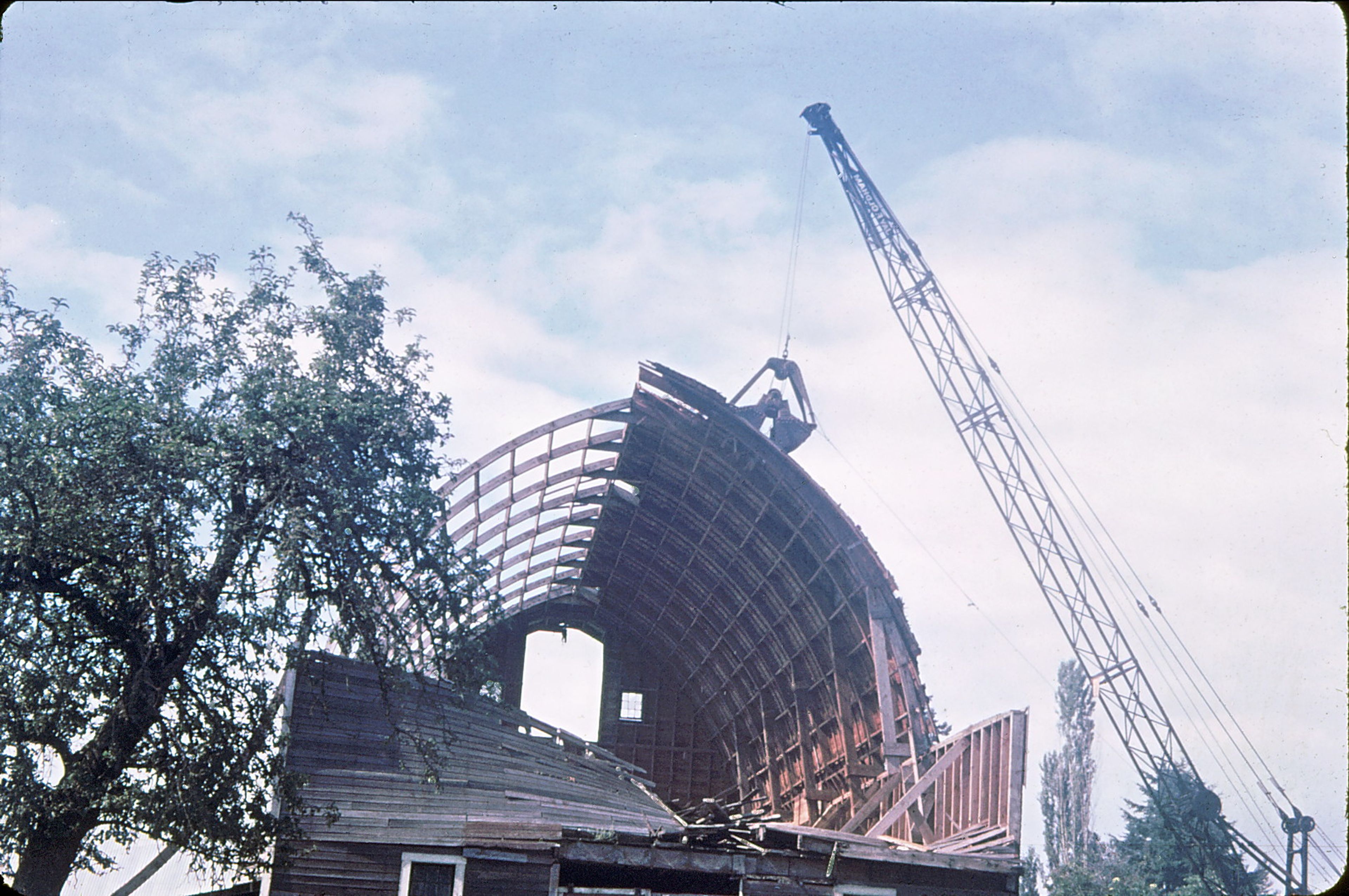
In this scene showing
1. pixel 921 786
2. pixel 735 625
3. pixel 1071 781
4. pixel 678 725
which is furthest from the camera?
pixel 1071 781

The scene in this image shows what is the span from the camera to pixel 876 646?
950 inches

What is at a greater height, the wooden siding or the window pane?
the wooden siding

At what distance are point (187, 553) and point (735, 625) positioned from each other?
2137 cm

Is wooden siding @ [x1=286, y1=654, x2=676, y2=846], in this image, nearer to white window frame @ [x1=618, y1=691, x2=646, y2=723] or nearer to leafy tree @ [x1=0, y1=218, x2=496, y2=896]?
leafy tree @ [x1=0, y1=218, x2=496, y2=896]

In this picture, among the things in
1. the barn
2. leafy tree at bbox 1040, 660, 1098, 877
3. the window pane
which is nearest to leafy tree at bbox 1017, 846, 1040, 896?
leafy tree at bbox 1040, 660, 1098, 877

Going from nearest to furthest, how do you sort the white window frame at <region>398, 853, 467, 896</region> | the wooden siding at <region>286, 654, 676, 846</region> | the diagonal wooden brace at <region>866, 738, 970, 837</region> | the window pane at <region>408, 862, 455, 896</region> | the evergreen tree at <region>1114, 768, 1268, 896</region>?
the white window frame at <region>398, 853, 467, 896</region> → the window pane at <region>408, 862, 455, 896</region> → the wooden siding at <region>286, 654, 676, 846</region> → the diagonal wooden brace at <region>866, 738, 970, 837</region> → the evergreen tree at <region>1114, 768, 1268, 896</region>

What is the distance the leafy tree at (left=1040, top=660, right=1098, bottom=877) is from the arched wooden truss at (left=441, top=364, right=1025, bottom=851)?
954 inches

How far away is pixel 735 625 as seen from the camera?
3459cm

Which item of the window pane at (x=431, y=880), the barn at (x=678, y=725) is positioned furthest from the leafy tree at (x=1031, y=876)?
the window pane at (x=431, y=880)

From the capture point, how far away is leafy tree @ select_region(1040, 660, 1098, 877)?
184 feet

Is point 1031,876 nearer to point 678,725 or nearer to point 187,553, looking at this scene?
point 678,725

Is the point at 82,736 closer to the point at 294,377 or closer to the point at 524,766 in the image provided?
the point at 294,377

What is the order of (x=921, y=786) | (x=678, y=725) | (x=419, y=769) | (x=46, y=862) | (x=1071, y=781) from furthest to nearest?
1. (x=1071, y=781)
2. (x=678, y=725)
3. (x=921, y=786)
4. (x=419, y=769)
5. (x=46, y=862)

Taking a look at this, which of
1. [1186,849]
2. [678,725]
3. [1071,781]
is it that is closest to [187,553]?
[678,725]
